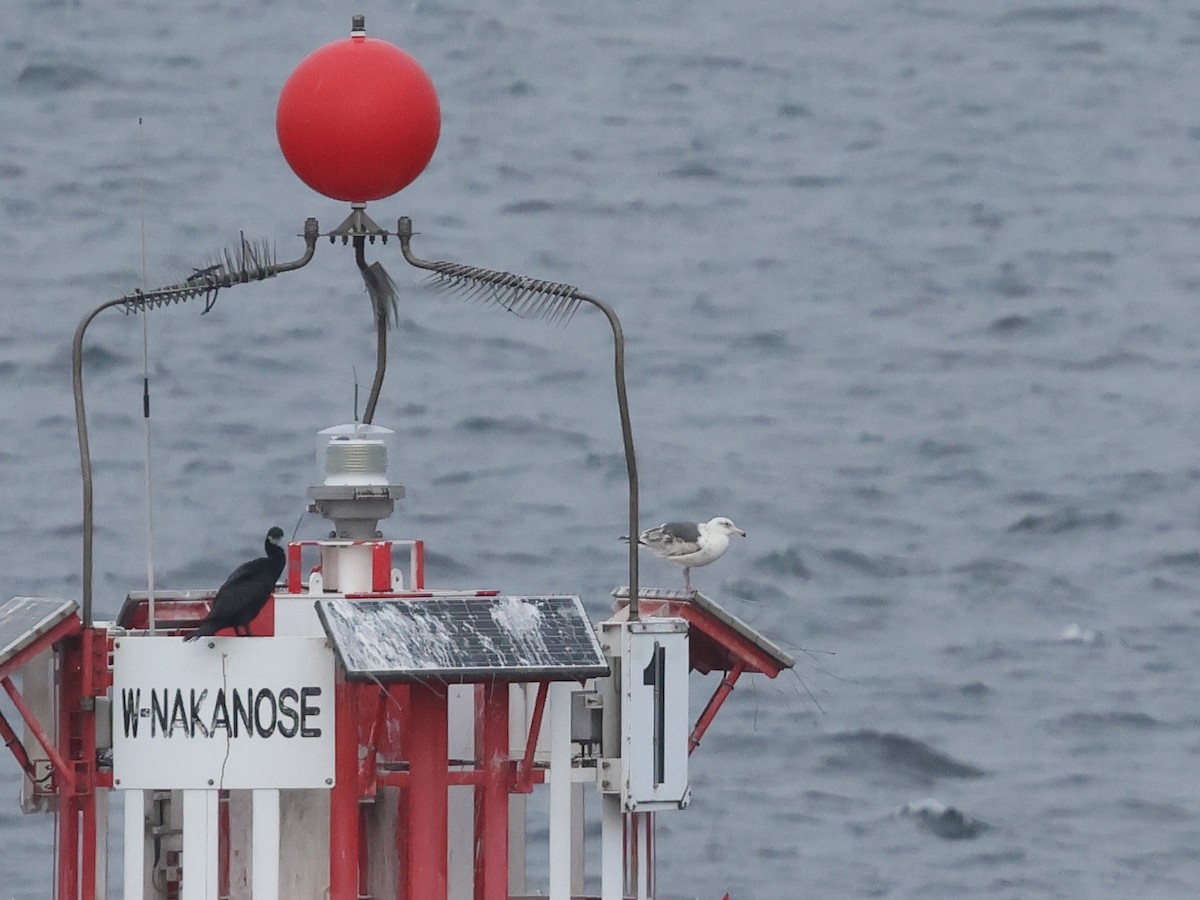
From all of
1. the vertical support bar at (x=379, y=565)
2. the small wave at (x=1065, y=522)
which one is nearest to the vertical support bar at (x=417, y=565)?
the vertical support bar at (x=379, y=565)

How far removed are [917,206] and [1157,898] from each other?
2830 cm

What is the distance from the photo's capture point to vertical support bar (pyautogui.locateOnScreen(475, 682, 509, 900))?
14773mm

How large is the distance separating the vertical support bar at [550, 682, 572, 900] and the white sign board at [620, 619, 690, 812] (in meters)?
0.25

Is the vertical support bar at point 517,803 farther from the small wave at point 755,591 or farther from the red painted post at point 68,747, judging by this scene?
the small wave at point 755,591

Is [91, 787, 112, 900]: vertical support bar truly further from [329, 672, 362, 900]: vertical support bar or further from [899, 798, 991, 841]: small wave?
[899, 798, 991, 841]: small wave

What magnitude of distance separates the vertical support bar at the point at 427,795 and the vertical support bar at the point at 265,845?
598 millimetres

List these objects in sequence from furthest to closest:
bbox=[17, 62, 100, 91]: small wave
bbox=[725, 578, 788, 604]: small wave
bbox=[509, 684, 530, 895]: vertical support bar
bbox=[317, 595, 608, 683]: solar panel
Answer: bbox=[17, 62, 100, 91]: small wave, bbox=[725, 578, 788, 604]: small wave, bbox=[509, 684, 530, 895]: vertical support bar, bbox=[317, 595, 608, 683]: solar panel

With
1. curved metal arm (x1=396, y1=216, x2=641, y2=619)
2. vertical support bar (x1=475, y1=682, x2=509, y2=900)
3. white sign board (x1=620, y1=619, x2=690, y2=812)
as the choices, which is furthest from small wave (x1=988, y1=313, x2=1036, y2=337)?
vertical support bar (x1=475, y1=682, x2=509, y2=900)

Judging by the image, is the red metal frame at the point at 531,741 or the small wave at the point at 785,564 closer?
the red metal frame at the point at 531,741

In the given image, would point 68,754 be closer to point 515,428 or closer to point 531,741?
point 531,741

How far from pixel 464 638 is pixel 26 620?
182cm

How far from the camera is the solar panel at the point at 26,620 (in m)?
14.1

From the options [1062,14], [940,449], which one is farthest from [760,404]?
[1062,14]

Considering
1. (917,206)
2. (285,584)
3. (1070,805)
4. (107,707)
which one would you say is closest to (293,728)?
(107,707)
